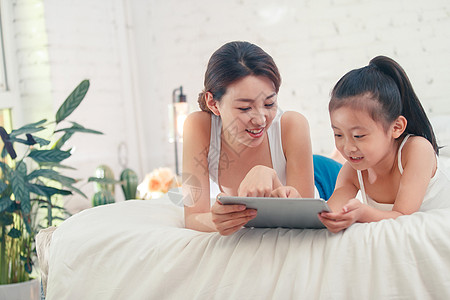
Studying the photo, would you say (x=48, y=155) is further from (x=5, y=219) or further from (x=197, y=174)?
(x=197, y=174)

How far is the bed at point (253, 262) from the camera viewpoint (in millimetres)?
915

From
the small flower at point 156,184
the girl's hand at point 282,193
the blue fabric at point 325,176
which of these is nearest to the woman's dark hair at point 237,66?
the girl's hand at point 282,193

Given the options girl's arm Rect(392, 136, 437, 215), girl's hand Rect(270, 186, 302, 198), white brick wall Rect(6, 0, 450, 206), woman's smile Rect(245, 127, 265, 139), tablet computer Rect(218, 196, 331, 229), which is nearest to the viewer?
tablet computer Rect(218, 196, 331, 229)

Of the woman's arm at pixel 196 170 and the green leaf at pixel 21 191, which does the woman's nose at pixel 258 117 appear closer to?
the woman's arm at pixel 196 170

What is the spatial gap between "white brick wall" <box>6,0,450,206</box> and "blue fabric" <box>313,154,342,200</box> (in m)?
0.81

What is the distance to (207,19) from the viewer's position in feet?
10.1

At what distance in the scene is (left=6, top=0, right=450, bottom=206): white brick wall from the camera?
8.64 feet

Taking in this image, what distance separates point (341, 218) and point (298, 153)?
43cm

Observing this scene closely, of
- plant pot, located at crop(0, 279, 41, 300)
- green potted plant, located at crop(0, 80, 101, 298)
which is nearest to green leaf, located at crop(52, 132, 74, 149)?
green potted plant, located at crop(0, 80, 101, 298)

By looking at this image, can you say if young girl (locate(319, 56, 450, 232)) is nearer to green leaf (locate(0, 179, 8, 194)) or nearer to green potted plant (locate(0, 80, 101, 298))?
green potted plant (locate(0, 80, 101, 298))

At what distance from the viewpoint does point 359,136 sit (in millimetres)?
1170

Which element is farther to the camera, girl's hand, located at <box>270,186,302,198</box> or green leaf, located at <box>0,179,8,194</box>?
green leaf, located at <box>0,179,8,194</box>

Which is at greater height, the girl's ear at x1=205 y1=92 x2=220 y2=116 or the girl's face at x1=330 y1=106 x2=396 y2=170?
the girl's ear at x1=205 y1=92 x2=220 y2=116

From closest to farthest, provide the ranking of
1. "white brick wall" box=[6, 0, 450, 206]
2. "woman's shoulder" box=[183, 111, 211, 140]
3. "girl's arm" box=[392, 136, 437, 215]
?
"girl's arm" box=[392, 136, 437, 215] → "woman's shoulder" box=[183, 111, 211, 140] → "white brick wall" box=[6, 0, 450, 206]
